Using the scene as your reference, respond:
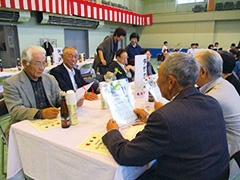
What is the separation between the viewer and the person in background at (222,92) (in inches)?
51.9

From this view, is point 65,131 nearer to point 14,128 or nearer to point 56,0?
point 14,128

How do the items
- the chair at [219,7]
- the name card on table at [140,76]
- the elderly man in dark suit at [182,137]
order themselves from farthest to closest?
the chair at [219,7] < the name card on table at [140,76] < the elderly man in dark suit at [182,137]

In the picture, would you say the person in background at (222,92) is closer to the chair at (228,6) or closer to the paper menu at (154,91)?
the paper menu at (154,91)

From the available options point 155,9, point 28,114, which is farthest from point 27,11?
point 155,9

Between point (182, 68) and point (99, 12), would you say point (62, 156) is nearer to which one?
point (182, 68)

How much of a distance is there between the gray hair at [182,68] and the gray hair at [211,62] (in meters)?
0.55

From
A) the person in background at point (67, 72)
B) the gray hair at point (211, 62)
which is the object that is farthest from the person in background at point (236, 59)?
the person in background at point (67, 72)

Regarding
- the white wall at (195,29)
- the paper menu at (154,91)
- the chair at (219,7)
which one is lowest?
the paper menu at (154,91)

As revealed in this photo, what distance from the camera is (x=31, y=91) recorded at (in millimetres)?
1638

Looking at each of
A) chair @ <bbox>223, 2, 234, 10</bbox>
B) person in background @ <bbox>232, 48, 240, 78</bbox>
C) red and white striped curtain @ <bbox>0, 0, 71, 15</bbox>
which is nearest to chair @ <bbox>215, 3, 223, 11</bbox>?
chair @ <bbox>223, 2, 234, 10</bbox>

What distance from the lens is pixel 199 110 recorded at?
878mm

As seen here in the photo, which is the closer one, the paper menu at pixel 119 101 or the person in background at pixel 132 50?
the paper menu at pixel 119 101

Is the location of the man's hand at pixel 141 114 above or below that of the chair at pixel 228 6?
below

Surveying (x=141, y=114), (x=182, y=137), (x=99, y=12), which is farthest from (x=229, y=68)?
(x=99, y=12)
